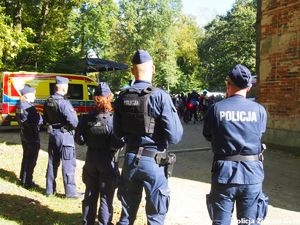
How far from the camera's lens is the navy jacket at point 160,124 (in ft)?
12.3

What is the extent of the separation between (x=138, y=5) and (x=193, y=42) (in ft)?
47.7

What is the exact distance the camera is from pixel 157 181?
12.3 ft

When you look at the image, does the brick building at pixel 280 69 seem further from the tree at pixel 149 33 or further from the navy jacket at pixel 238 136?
the tree at pixel 149 33

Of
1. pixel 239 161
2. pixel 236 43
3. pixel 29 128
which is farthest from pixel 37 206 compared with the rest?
pixel 236 43

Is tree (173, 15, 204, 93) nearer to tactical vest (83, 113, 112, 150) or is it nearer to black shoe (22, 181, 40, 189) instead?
black shoe (22, 181, 40, 189)

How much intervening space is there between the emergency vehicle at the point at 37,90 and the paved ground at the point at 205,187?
20.7 ft

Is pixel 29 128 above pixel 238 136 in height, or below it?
below

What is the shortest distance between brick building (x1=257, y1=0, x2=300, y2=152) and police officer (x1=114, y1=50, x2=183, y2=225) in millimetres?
7240

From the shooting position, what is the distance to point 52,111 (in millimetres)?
6430

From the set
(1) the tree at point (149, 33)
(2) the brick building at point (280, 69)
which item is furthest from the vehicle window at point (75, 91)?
(1) the tree at point (149, 33)

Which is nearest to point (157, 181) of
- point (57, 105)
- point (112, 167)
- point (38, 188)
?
point (112, 167)

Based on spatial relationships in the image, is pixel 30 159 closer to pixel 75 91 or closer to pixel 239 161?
pixel 239 161

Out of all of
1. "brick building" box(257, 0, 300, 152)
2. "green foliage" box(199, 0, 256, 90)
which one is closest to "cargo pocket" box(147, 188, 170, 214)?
"brick building" box(257, 0, 300, 152)

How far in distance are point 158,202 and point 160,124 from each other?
72 cm
